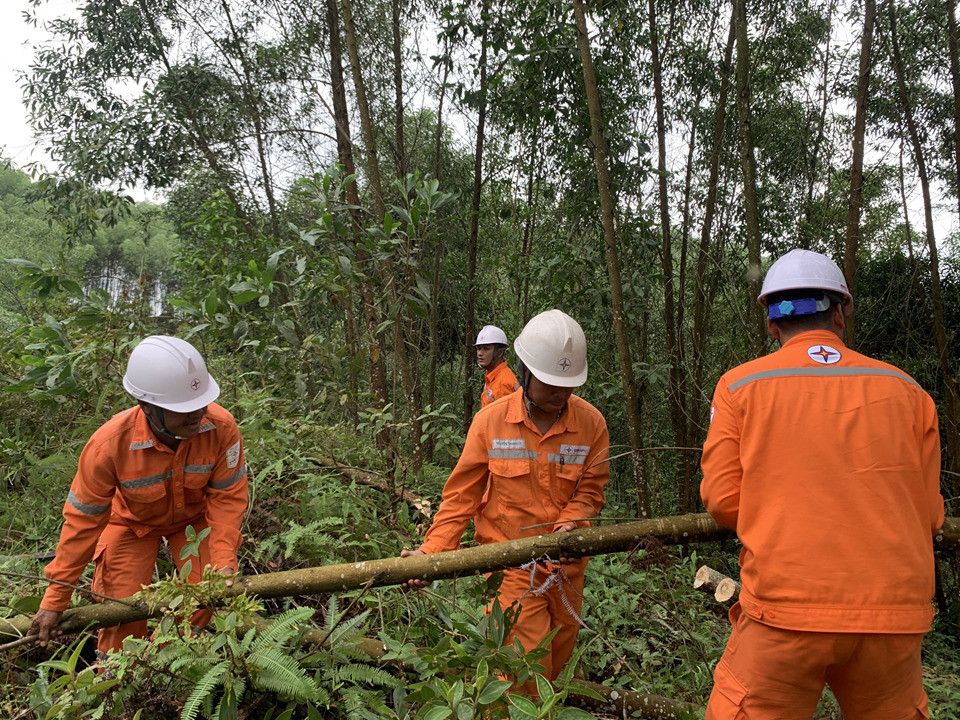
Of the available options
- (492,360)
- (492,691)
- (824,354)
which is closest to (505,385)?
(492,360)

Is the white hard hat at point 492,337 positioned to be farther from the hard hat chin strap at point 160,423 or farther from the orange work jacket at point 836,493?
the orange work jacket at point 836,493

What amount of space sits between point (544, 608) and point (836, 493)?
1.43 meters

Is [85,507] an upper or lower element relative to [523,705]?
upper

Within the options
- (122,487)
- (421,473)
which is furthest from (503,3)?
(122,487)

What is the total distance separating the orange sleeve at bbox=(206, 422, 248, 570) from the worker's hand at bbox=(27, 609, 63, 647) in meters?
0.62

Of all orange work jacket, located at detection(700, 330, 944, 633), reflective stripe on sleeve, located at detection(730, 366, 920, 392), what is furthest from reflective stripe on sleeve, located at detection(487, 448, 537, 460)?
reflective stripe on sleeve, located at detection(730, 366, 920, 392)

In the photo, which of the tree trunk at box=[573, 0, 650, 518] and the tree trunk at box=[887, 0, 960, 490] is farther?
the tree trunk at box=[887, 0, 960, 490]

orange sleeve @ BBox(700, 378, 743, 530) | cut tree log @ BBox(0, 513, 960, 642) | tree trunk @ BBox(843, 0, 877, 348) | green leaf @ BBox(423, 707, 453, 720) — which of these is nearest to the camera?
green leaf @ BBox(423, 707, 453, 720)

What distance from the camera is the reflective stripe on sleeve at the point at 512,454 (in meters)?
2.72

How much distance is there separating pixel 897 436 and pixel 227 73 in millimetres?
10127

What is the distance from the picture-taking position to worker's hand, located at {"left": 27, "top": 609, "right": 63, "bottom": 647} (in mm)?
2395

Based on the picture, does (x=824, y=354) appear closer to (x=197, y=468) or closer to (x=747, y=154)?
(x=197, y=468)

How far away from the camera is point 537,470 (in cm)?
275

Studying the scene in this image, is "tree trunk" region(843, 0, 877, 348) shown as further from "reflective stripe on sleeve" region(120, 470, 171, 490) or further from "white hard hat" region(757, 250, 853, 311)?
"reflective stripe on sleeve" region(120, 470, 171, 490)
